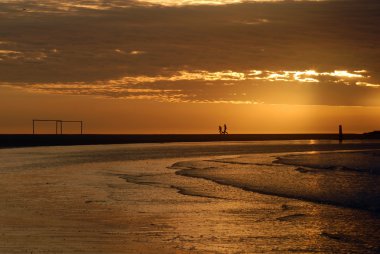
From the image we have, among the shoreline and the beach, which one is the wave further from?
the shoreline

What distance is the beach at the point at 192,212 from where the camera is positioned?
1324cm

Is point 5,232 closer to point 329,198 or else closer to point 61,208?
point 61,208

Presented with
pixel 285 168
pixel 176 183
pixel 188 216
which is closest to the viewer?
pixel 188 216

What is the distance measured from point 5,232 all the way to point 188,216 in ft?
14.6

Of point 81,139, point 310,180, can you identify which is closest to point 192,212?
point 310,180

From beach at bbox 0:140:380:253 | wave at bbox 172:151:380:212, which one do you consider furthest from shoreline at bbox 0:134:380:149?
beach at bbox 0:140:380:253

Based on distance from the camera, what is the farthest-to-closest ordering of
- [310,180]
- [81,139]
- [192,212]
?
1. [81,139]
2. [310,180]
3. [192,212]

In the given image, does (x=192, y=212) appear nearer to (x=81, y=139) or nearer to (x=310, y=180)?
(x=310, y=180)

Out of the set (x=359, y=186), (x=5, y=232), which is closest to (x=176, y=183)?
(x=359, y=186)

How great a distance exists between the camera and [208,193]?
74.6 feet

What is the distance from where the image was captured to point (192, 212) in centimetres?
1781

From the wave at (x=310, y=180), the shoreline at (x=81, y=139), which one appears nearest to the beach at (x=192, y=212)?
the wave at (x=310, y=180)

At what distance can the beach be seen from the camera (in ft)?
43.4

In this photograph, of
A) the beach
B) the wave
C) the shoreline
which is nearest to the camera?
the beach
